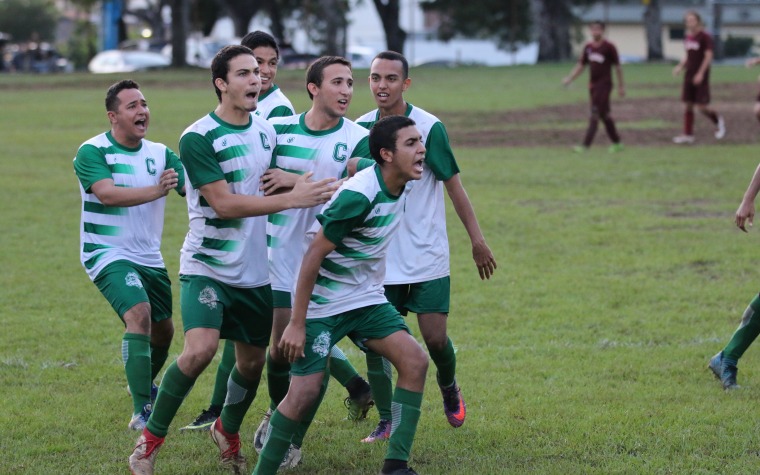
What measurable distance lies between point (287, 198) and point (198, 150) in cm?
55

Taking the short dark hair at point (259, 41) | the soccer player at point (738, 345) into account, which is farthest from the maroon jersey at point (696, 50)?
the short dark hair at point (259, 41)

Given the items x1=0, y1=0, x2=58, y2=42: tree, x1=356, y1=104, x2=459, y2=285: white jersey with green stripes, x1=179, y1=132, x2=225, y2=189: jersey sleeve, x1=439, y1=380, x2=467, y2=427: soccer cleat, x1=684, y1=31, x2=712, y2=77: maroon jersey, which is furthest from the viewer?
x1=0, y1=0, x2=58, y2=42: tree

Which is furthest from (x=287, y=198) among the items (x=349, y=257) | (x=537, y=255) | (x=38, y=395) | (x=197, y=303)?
(x=537, y=255)

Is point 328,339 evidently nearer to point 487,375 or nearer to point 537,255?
point 487,375

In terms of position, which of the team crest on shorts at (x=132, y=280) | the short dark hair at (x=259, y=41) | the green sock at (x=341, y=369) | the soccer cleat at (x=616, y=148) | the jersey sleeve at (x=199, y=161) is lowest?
the soccer cleat at (x=616, y=148)

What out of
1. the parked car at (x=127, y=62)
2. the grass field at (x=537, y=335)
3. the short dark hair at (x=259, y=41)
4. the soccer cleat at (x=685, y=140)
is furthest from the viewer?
the parked car at (x=127, y=62)

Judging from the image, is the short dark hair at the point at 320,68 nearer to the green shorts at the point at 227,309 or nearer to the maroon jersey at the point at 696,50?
the green shorts at the point at 227,309

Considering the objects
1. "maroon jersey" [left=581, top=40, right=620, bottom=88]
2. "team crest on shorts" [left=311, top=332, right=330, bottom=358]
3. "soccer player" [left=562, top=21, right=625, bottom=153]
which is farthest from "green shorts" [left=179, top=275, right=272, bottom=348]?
"maroon jersey" [left=581, top=40, right=620, bottom=88]

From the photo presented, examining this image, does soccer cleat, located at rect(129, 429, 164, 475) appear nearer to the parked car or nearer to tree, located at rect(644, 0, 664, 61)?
the parked car

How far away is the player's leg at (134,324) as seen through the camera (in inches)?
237

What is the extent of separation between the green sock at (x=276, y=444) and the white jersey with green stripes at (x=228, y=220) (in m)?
0.82

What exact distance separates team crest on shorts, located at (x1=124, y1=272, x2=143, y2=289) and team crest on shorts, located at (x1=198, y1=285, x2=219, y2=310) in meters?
0.80

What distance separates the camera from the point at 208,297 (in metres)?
5.45

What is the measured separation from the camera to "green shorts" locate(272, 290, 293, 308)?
18.5 ft
